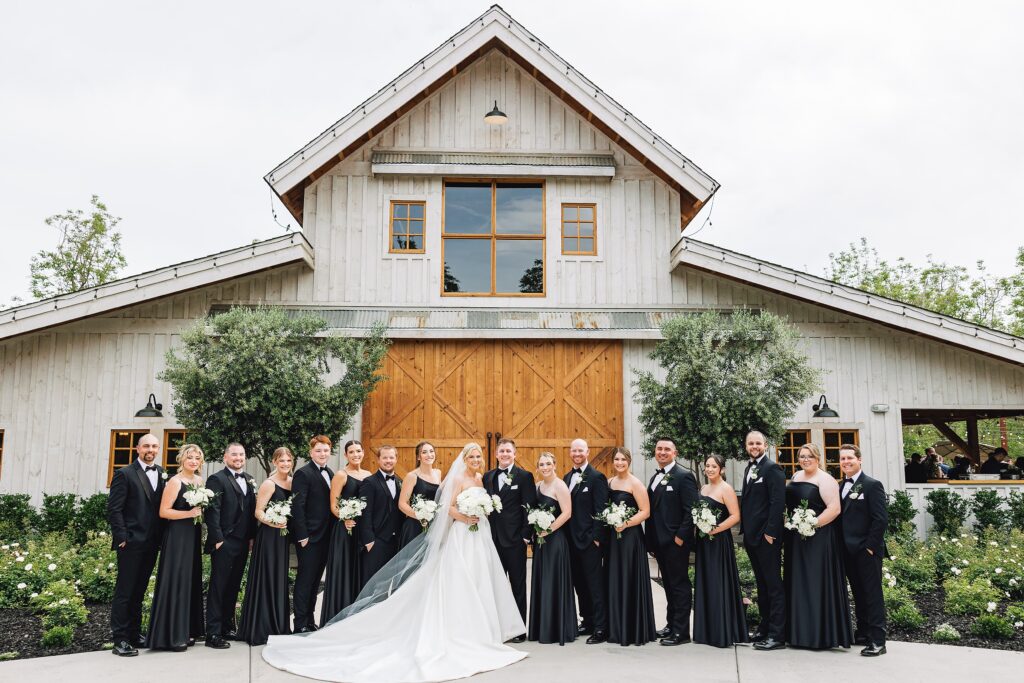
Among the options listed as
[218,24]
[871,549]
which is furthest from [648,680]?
[218,24]

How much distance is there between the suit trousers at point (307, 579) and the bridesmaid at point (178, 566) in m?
0.96

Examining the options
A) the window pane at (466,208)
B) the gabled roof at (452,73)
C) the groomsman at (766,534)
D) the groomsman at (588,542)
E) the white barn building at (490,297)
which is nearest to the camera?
the groomsman at (766,534)

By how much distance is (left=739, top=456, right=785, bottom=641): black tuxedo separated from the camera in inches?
306

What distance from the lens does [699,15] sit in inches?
804

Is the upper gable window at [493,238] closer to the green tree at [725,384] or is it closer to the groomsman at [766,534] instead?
the green tree at [725,384]

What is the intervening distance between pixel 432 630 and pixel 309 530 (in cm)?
179

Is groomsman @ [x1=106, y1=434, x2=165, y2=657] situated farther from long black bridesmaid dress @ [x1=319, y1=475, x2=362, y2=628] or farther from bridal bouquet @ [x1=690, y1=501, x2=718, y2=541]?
bridal bouquet @ [x1=690, y1=501, x2=718, y2=541]

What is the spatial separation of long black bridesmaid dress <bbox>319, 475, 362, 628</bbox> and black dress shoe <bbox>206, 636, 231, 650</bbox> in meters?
0.95

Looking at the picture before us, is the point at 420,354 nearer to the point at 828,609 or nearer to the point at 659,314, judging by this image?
the point at 659,314

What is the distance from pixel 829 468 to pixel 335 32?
2280 centimetres

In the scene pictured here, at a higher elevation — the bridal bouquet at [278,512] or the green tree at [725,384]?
the green tree at [725,384]

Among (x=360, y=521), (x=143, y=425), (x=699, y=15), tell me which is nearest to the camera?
(x=360, y=521)

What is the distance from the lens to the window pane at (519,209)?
48.1ft

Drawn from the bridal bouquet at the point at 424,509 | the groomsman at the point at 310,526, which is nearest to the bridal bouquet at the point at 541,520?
the bridal bouquet at the point at 424,509
